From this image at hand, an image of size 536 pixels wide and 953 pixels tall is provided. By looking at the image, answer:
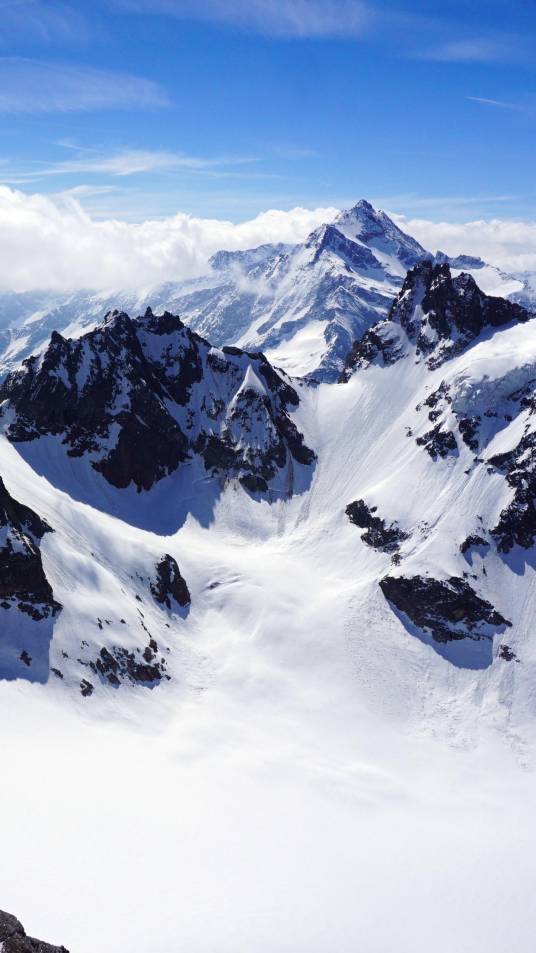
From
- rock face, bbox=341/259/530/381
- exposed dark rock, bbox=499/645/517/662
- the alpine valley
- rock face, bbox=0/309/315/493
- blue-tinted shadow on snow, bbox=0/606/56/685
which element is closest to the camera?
the alpine valley

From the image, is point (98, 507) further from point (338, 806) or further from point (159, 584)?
point (338, 806)

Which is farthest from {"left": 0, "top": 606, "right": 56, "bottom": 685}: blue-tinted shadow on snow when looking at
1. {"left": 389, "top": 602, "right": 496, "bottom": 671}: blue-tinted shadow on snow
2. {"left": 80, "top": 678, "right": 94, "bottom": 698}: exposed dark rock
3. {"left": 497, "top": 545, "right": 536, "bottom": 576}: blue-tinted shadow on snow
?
{"left": 497, "top": 545, "right": 536, "bottom": 576}: blue-tinted shadow on snow

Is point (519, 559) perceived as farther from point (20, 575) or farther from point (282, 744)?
point (20, 575)

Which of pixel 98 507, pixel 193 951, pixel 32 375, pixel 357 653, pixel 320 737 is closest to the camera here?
pixel 193 951

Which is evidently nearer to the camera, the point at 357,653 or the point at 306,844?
the point at 306,844

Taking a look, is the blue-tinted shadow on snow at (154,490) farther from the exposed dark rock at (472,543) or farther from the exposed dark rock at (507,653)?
the exposed dark rock at (507,653)

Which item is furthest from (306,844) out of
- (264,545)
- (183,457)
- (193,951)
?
(183,457)

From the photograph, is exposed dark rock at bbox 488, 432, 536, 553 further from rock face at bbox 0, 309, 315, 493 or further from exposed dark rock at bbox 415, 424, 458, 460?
rock face at bbox 0, 309, 315, 493
